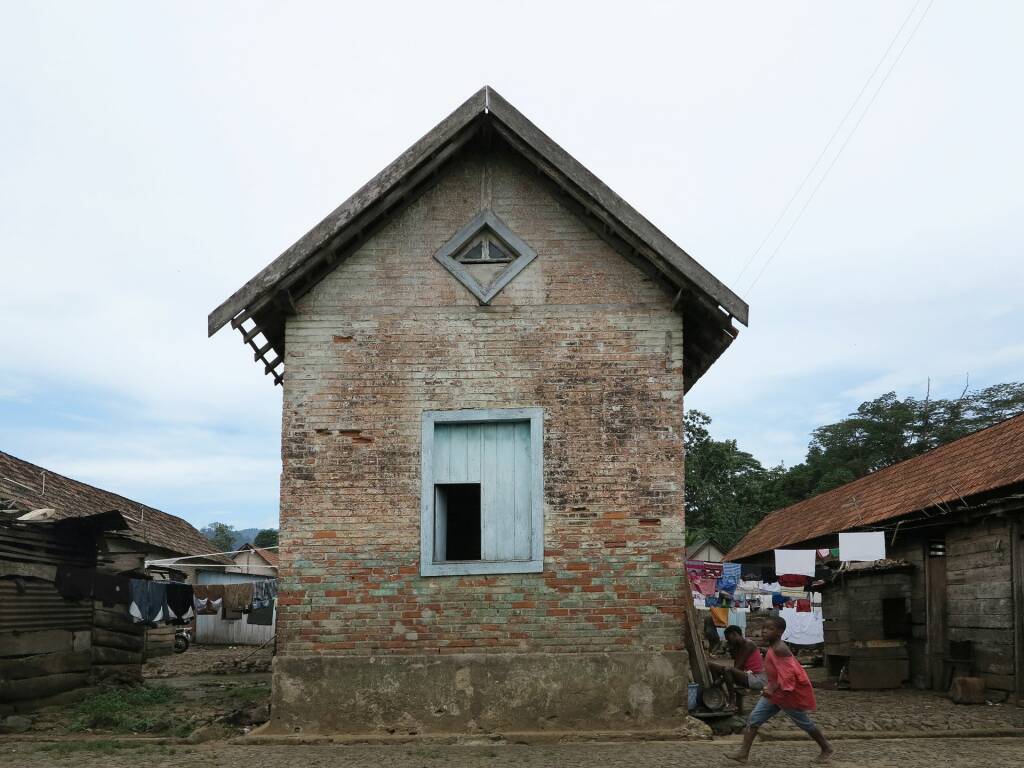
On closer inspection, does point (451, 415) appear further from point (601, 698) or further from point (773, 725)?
point (773, 725)

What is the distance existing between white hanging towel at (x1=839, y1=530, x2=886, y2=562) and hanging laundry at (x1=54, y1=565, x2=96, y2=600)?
1336 cm

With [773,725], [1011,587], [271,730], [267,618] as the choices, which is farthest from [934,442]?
[271,730]

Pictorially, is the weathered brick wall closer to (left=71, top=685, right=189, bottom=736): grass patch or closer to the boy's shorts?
the boy's shorts

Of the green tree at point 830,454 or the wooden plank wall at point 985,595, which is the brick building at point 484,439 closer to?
the wooden plank wall at point 985,595

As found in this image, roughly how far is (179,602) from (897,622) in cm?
1377

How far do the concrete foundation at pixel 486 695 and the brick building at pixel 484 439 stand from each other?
0.07 ft

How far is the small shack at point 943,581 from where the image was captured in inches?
570

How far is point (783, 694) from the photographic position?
9227 millimetres

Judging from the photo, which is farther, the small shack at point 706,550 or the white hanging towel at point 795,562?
the small shack at point 706,550

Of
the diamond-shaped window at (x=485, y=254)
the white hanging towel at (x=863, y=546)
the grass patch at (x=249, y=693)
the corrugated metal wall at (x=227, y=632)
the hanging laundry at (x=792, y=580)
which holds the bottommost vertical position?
the corrugated metal wall at (x=227, y=632)

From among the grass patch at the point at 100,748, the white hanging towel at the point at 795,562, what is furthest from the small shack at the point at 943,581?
the grass patch at the point at 100,748

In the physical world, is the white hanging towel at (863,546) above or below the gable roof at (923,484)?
below

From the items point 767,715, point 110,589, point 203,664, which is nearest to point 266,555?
point 203,664

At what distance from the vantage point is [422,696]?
35.0 ft
